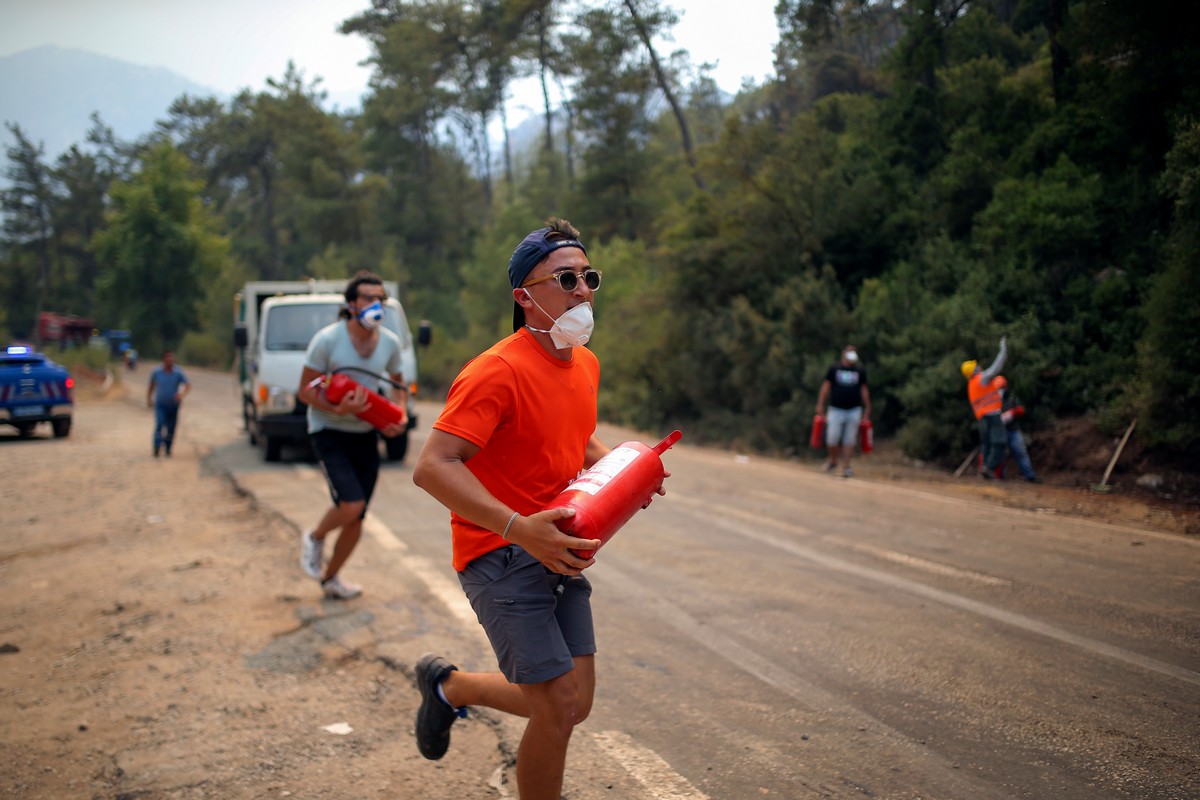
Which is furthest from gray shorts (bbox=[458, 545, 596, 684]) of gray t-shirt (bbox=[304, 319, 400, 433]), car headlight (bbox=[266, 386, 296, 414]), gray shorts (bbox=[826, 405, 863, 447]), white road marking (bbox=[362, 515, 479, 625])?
car headlight (bbox=[266, 386, 296, 414])

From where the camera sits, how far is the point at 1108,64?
16328 mm

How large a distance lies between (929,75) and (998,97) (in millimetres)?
2498

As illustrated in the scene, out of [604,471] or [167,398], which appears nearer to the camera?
[604,471]

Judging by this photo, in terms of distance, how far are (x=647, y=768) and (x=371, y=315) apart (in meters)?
3.53

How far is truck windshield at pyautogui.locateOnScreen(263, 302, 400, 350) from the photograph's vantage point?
14938 mm

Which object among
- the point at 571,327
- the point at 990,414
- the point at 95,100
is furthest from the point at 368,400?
the point at 95,100

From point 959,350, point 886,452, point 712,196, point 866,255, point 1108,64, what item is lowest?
point 886,452

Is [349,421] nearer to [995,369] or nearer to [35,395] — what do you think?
[995,369]

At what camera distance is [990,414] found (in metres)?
13.3

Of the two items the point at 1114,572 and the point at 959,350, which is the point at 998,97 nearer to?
the point at 959,350

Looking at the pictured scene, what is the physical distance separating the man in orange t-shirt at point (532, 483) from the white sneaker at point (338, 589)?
150 inches

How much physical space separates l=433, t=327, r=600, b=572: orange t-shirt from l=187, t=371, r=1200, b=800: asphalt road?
134 centimetres

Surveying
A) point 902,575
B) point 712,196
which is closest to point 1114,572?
point 902,575

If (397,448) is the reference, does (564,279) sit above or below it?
above
